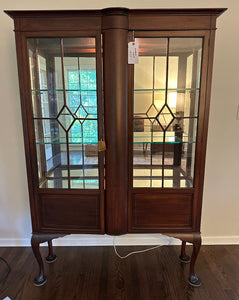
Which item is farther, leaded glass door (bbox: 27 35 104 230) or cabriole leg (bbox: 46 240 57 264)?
cabriole leg (bbox: 46 240 57 264)

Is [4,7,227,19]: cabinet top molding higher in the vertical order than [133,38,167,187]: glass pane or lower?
higher

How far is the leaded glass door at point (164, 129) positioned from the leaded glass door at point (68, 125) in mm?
261

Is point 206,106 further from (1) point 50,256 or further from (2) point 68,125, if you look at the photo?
(1) point 50,256

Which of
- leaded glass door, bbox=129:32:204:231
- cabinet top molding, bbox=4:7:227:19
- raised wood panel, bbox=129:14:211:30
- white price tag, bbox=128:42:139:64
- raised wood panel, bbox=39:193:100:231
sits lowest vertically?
raised wood panel, bbox=39:193:100:231

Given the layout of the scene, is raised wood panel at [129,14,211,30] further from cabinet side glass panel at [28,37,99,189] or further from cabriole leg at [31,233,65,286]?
cabriole leg at [31,233,65,286]

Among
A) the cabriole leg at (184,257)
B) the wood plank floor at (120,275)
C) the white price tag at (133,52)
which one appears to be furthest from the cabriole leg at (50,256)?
the white price tag at (133,52)

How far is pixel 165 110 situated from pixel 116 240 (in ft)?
4.46

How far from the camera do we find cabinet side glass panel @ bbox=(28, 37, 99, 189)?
4.42ft

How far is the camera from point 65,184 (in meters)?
1.50

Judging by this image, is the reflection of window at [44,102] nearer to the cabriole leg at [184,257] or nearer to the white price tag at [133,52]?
the white price tag at [133,52]

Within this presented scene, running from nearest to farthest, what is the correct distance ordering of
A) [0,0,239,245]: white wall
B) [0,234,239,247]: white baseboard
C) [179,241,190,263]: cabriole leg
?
[0,0,239,245]: white wall < [179,241,190,263]: cabriole leg < [0,234,239,247]: white baseboard

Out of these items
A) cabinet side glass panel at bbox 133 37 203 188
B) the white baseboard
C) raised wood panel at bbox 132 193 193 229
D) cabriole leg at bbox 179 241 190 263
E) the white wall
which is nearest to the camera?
cabinet side glass panel at bbox 133 37 203 188

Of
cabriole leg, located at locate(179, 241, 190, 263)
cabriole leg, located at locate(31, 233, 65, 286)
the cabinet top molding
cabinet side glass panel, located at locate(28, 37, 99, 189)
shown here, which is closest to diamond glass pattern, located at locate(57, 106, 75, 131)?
cabinet side glass panel, located at locate(28, 37, 99, 189)

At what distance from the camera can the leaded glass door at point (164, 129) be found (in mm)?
1340
